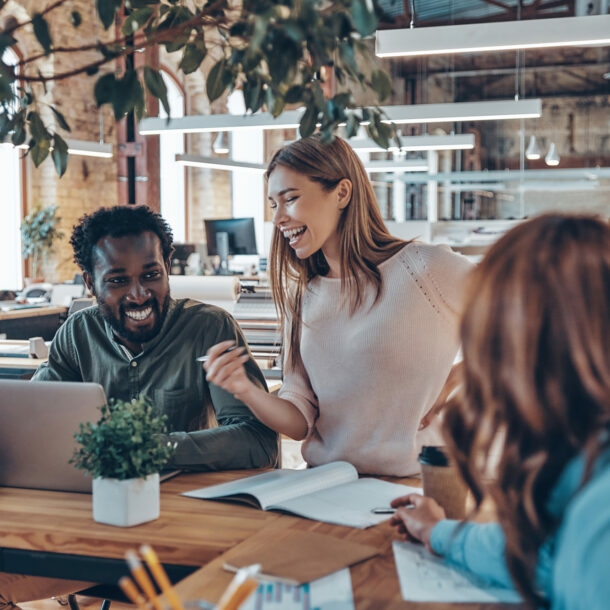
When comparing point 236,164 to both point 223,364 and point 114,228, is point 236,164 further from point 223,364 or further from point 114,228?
point 223,364

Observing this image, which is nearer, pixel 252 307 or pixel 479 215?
pixel 252 307

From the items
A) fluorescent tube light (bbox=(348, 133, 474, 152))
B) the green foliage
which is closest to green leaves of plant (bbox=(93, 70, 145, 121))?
the green foliage

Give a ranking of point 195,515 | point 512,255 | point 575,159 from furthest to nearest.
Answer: point 575,159, point 195,515, point 512,255

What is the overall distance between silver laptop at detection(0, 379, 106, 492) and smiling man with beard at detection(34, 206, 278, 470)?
1.42ft

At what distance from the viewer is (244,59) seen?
48.3 inches

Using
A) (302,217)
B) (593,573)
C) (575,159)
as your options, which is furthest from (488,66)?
(593,573)

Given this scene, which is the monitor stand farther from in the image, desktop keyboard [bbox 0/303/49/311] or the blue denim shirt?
the blue denim shirt

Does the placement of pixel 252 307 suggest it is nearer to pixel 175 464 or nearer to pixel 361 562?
pixel 175 464

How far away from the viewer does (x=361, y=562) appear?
4.26 ft

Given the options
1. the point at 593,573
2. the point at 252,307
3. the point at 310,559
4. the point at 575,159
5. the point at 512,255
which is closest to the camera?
the point at 593,573

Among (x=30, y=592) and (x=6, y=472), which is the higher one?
(x=6, y=472)

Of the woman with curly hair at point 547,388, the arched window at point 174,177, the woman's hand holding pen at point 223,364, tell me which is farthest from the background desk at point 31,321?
the woman with curly hair at point 547,388

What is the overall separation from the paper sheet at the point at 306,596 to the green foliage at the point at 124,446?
15.5 inches

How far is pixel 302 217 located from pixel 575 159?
17.4 meters
